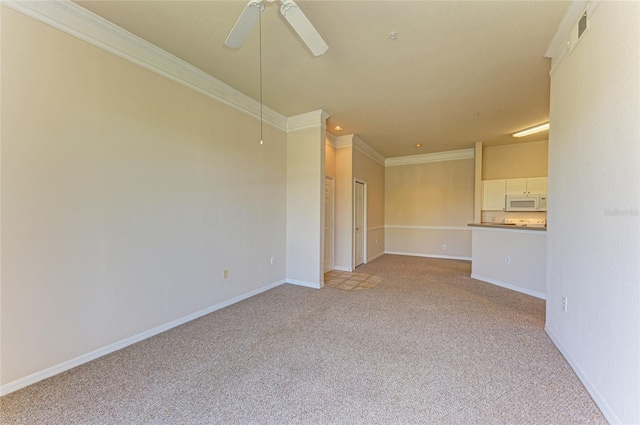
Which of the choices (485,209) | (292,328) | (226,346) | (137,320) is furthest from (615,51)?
(485,209)

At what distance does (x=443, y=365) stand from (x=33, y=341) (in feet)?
10.4

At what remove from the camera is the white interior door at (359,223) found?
5.82m

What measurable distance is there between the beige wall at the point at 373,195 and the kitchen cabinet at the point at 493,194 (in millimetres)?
2546

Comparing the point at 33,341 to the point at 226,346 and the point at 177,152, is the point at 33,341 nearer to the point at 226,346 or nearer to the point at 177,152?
the point at 226,346

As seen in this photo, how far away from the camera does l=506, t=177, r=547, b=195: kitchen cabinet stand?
5547 mm

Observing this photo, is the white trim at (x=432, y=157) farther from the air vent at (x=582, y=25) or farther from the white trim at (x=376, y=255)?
the air vent at (x=582, y=25)

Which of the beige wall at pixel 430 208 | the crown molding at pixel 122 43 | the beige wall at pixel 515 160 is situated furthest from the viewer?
the beige wall at pixel 430 208

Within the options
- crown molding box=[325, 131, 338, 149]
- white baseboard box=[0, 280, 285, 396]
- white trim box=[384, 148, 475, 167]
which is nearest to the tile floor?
white baseboard box=[0, 280, 285, 396]

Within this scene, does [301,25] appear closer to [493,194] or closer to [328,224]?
[328,224]

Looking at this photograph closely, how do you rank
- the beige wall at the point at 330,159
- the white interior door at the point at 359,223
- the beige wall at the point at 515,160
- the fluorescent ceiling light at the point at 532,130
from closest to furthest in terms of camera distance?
the fluorescent ceiling light at the point at 532,130, the beige wall at the point at 330,159, the beige wall at the point at 515,160, the white interior door at the point at 359,223

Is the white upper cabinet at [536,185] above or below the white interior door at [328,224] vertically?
above

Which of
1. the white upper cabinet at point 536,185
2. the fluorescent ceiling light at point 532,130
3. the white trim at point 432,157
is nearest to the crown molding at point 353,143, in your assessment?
the white trim at point 432,157

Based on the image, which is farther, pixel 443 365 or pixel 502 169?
pixel 502 169

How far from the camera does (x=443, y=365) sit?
2064mm
